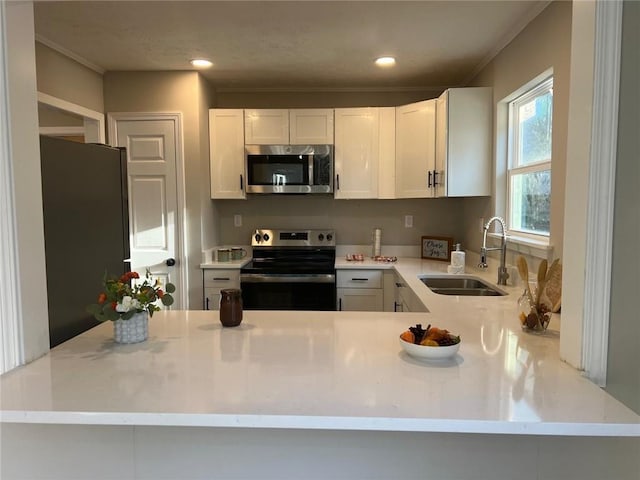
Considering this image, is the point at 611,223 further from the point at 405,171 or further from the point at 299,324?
the point at 405,171

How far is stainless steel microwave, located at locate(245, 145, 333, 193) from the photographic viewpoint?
3.72 m

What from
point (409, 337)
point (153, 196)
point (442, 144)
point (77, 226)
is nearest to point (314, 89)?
point (442, 144)

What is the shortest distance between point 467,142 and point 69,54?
9.52 ft

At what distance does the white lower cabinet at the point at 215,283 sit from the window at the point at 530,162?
7.10ft

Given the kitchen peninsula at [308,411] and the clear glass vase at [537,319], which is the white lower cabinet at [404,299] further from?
the kitchen peninsula at [308,411]

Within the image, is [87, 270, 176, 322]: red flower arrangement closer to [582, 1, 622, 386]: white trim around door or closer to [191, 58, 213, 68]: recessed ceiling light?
[582, 1, 622, 386]: white trim around door

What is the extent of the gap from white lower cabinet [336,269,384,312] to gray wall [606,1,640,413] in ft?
8.10

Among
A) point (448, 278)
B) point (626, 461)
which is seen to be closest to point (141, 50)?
point (448, 278)

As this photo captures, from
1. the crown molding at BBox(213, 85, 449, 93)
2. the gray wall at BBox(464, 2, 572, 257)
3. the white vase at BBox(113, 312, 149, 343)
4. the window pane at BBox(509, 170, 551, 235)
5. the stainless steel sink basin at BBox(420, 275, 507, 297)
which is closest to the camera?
the white vase at BBox(113, 312, 149, 343)

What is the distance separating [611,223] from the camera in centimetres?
114

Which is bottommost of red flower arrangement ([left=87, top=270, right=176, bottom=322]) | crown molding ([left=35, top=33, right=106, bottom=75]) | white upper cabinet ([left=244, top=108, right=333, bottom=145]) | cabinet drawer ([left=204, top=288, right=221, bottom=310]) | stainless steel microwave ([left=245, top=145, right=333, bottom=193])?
cabinet drawer ([left=204, top=288, right=221, bottom=310])

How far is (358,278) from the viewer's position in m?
3.61

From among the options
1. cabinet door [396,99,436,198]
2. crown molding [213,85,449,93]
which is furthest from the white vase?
crown molding [213,85,449,93]

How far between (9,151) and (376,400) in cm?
120
